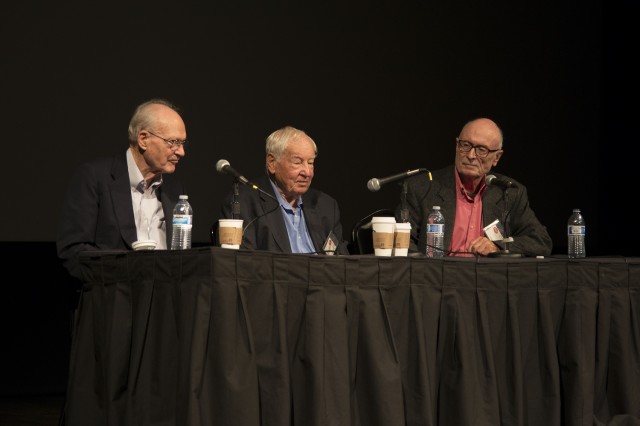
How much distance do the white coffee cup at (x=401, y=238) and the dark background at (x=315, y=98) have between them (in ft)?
7.49

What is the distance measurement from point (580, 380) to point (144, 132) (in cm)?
204

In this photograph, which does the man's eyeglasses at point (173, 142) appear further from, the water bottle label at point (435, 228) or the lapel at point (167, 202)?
the water bottle label at point (435, 228)

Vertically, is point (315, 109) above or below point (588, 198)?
above

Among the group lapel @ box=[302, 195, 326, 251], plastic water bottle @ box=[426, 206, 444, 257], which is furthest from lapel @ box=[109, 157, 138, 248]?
plastic water bottle @ box=[426, 206, 444, 257]

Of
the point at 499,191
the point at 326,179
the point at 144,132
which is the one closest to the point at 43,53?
the point at 144,132

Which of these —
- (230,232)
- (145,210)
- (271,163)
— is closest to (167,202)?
(145,210)

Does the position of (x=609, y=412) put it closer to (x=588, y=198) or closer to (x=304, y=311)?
(x=304, y=311)

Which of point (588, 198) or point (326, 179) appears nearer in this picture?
point (326, 179)

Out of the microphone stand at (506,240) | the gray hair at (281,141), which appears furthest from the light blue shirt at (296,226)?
the microphone stand at (506,240)

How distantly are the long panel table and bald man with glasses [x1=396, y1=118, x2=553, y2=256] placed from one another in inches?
42.6

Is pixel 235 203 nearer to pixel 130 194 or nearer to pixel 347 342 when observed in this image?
pixel 130 194

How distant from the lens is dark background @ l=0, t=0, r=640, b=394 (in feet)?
17.6

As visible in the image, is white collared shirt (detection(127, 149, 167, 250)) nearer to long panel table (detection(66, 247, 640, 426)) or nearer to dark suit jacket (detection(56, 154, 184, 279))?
dark suit jacket (detection(56, 154, 184, 279))

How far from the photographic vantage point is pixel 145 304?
3.11m
